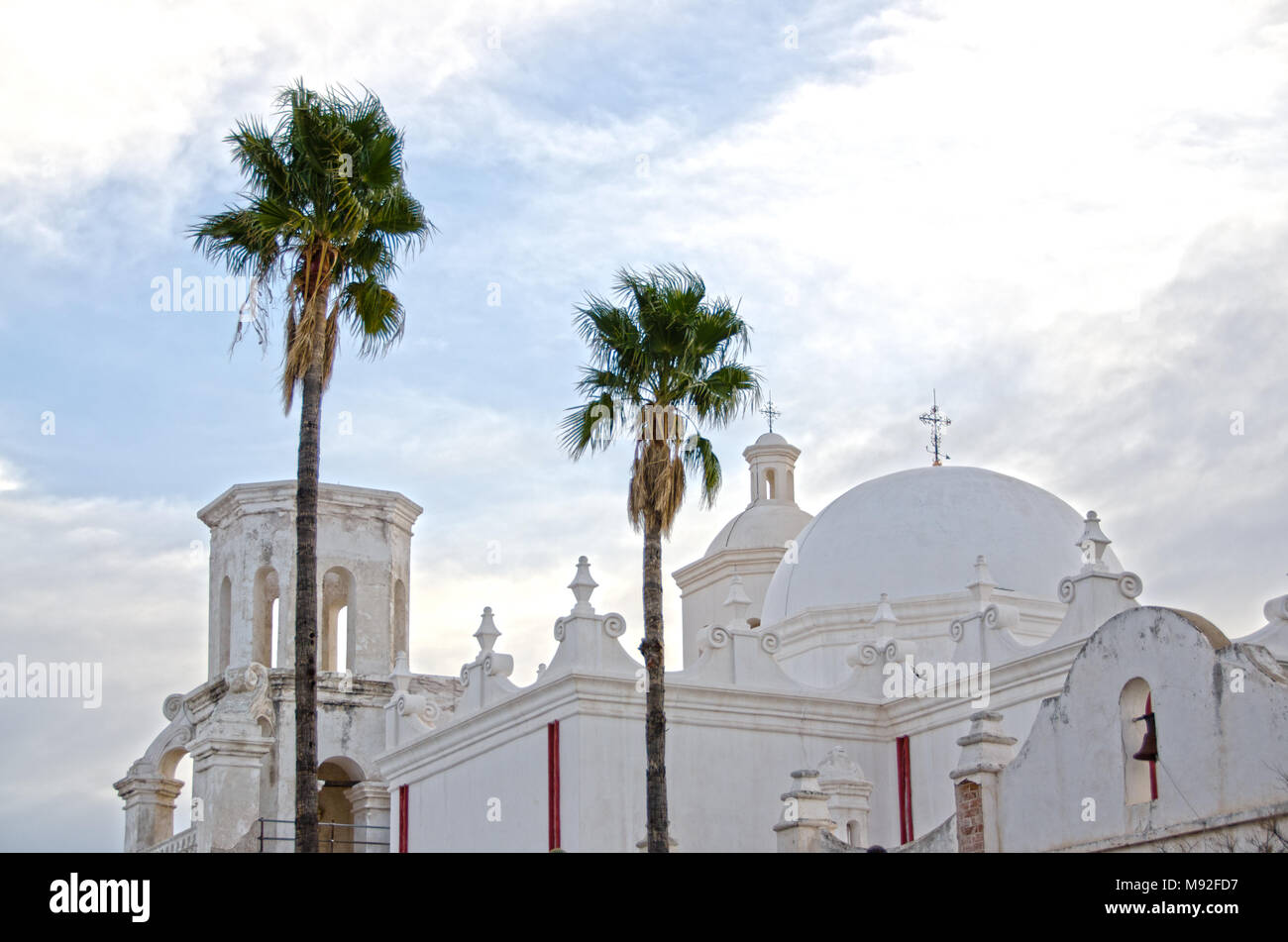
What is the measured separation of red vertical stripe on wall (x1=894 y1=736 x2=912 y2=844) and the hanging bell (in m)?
12.1

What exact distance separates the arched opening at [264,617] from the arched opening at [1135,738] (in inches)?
874

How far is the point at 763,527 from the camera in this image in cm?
4631

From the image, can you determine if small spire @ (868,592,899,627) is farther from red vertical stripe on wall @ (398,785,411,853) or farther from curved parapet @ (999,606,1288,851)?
curved parapet @ (999,606,1288,851)

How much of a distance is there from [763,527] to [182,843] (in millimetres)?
17215

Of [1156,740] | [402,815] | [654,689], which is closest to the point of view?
[1156,740]

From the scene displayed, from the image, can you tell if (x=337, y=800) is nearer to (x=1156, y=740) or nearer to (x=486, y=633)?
(x=486, y=633)

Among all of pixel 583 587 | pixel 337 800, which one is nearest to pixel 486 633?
pixel 583 587

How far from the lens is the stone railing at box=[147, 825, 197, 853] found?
34688mm

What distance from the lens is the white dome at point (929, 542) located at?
119 ft

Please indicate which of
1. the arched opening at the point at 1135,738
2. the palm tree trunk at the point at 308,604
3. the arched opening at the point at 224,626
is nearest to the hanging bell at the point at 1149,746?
the arched opening at the point at 1135,738

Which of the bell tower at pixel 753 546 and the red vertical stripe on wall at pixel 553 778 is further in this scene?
the bell tower at pixel 753 546

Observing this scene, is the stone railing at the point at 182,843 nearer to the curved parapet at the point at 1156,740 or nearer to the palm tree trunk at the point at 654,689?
the palm tree trunk at the point at 654,689

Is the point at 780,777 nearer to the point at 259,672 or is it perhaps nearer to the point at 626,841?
the point at 626,841
